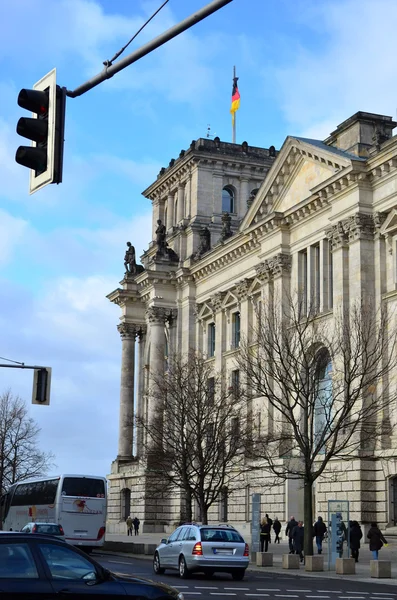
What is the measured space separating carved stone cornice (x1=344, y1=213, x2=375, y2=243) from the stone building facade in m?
0.05

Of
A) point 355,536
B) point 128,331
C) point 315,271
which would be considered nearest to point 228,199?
point 128,331

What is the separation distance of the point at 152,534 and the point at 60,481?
2296 cm

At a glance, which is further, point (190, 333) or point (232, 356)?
point (190, 333)

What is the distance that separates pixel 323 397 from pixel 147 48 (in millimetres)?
33143

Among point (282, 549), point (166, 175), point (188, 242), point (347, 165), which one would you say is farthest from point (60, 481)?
point (166, 175)

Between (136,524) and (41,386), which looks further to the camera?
(136,524)

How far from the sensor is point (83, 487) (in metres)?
42.6

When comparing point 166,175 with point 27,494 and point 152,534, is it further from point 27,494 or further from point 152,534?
point 27,494

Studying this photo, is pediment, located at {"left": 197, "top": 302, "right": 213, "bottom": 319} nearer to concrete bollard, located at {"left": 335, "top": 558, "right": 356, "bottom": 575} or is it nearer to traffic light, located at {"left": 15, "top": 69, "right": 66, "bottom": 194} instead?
concrete bollard, located at {"left": 335, "top": 558, "right": 356, "bottom": 575}

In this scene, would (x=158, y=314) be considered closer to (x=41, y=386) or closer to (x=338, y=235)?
(x=338, y=235)

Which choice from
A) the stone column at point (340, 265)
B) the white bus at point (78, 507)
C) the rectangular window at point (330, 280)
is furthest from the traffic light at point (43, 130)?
the rectangular window at point (330, 280)

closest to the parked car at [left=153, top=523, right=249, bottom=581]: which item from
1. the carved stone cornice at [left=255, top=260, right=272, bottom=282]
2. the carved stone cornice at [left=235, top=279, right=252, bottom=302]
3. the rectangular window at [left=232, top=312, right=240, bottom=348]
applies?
the carved stone cornice at [left=255, top=260, right=272, bottom=282]

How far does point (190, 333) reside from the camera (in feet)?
221

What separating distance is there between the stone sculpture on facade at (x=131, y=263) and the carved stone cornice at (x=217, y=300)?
12.6 metres
